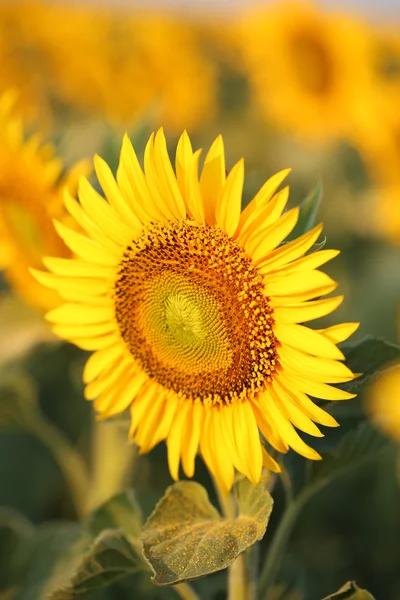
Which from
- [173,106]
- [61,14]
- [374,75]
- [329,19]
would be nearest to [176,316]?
[374,75]

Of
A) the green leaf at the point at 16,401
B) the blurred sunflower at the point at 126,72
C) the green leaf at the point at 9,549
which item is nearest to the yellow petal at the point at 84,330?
the green leaf at the point at 9,549

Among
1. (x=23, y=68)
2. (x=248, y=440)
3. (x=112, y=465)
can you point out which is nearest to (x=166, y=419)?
(x=248, y=440)

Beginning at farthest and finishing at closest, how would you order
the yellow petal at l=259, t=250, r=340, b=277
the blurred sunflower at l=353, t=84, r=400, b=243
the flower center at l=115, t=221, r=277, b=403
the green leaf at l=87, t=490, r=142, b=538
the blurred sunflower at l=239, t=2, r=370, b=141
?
the blurred sunflower at l=239, t=2, r=370, b=141, the blurred sunflower at l=353, t=84, r=400, b=243, the green leaf at l=87, t=490, r=142, b=538, the flower center at l=115, t=221, r=277, b=403, the yellow petal at l=259, t=250, r=340, b=277

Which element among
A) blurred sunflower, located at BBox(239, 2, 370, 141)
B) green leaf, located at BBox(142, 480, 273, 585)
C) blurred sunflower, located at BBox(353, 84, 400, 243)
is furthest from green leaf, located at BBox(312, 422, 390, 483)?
blurred sunflower, located at BBox(239, 2, 370, 141)

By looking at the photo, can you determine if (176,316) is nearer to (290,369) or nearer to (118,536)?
(290,369)

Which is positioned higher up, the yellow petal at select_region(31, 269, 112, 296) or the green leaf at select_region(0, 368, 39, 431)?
the yellow petal at select_region(31, 269, 112, 296)

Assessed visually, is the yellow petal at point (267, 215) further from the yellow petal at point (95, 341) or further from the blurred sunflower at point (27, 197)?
the blurred sunflower at point (27, 197)

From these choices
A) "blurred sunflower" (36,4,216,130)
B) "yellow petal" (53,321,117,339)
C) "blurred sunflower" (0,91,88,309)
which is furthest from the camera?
"blurred sunflower" (36,4,216,130)

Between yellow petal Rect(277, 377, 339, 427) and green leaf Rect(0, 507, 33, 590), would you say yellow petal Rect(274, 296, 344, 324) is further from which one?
green leaf Rect(0, 507, 33, 590)
